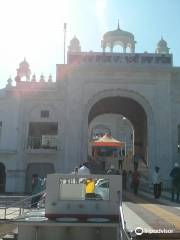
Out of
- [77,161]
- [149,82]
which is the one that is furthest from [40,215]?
[149,82]

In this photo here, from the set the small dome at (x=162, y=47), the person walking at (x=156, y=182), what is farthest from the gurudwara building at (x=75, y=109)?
the person walking at (x=156, y=182)

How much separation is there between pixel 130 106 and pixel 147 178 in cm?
872

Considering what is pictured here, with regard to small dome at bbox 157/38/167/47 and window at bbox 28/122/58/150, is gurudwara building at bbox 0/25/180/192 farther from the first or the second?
small dome at bbox 157/38/167/47

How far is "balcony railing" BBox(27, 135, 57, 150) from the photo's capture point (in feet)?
→ 107

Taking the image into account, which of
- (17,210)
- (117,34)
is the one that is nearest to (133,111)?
(117,34)

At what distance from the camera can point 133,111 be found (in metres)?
39.3

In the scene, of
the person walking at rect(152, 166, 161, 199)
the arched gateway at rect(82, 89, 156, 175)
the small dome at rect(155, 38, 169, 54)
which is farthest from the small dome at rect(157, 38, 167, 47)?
the person walking at rect(152, 166, 161, 199)

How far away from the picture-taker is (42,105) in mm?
32969

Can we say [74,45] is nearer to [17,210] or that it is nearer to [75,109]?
[75,109]

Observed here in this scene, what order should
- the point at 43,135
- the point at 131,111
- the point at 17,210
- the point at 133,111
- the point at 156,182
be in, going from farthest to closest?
the point at 131,111 → the point at 133,111 → the point at 43,135 → the point at 156,182 → the point at 17,210

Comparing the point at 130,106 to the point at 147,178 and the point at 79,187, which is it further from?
the point at 79,187

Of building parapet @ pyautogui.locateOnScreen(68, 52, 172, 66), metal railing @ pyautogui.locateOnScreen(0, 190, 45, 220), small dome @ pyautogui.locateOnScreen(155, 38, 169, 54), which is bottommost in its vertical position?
metal railing @ pyautogui.locateOnScreen(0, 190, 45, 220)

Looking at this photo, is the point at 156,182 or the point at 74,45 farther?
the point at 74,45

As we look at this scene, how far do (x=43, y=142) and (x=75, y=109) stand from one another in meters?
3.76
